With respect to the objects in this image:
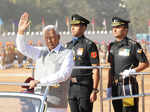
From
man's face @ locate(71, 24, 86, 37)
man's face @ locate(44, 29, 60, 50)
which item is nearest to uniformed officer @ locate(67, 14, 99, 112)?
man's face @ locate(71, 24, 86, 37)

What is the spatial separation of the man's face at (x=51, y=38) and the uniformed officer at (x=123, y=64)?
141 cm

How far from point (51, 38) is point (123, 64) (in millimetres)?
1570

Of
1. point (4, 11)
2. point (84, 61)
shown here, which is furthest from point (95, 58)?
point (4, 11)

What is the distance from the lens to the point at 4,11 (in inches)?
3278

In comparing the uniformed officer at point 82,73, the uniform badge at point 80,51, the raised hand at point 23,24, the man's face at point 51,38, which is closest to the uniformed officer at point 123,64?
the uniformed officer at point 82,73

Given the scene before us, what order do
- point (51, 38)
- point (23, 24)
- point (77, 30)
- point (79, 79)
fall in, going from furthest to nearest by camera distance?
point (77, 30), point (79, 79), point (23, 24), point (51, 38)

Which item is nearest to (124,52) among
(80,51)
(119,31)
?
(119,31)

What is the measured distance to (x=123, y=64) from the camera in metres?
6.80

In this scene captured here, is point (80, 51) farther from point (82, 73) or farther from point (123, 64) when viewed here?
point (123, 64)

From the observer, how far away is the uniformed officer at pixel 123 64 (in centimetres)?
677

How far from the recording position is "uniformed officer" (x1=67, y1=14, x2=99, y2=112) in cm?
667

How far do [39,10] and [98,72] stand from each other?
8189 cm

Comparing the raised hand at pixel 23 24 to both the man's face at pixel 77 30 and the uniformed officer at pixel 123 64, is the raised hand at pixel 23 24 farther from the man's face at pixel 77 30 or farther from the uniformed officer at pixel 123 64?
the uniformed officer at pixel 123 64

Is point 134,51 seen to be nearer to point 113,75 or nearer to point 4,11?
point 113,75
